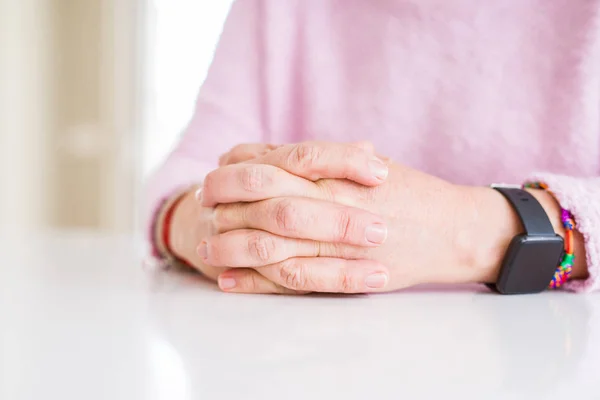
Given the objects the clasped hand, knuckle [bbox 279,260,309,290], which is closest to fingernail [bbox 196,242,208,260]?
the clasped hand

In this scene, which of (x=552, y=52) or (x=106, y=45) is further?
(x=106, y=45)

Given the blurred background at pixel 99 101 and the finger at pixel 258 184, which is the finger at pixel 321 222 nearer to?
the finger at pixel 258 184

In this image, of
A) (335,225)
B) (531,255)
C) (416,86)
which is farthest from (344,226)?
(416,86)

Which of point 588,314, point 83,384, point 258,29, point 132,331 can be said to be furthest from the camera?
point 258,29

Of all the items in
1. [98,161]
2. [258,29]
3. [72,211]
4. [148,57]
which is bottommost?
[72,211]

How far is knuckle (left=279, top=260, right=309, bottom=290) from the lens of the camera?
1.95 ft

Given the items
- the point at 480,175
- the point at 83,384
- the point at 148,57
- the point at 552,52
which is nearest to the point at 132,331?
the point at 83,384

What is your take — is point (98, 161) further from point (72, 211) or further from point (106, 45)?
point (106, 45)

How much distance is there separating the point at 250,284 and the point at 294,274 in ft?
0.21

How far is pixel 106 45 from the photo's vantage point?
3414mm

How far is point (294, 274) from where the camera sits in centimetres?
59

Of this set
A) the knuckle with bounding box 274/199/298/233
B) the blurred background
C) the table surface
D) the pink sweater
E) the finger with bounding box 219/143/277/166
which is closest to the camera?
the table surface

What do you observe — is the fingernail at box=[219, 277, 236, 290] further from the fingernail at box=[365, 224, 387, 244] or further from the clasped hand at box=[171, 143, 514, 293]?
the fingernail at box=[365, 224, 387, 244]

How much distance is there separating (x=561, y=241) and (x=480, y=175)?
0.33 m
